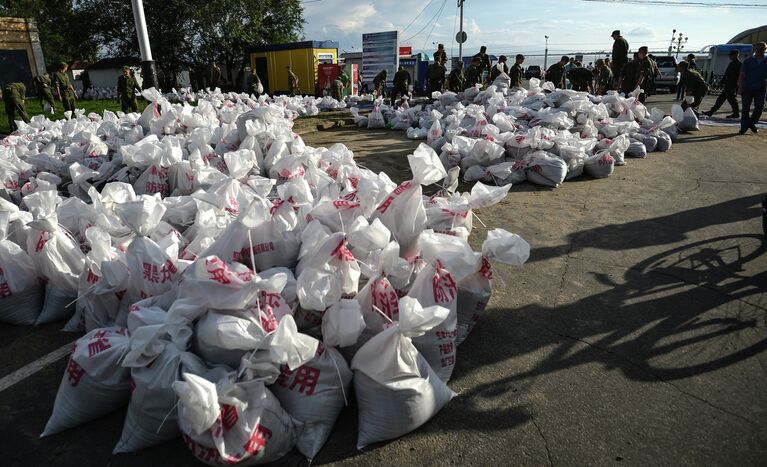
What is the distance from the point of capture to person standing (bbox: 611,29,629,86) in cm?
1084

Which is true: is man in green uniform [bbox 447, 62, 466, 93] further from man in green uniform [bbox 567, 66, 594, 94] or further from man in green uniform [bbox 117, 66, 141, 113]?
man in green uniform [bbox 117, 66, 141, 113]

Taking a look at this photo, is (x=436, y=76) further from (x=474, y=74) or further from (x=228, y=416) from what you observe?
(x=228, y=416)

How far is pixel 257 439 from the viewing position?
1.71m

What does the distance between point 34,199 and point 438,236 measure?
2770 millimetres

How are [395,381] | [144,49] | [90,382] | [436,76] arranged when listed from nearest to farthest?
[395,381]
[90,382]
[144,49]
[436,76]

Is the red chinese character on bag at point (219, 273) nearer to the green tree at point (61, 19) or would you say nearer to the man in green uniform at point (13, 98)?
the man in green uniform at point (13, 98)

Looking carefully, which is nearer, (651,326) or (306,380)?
(306,380)

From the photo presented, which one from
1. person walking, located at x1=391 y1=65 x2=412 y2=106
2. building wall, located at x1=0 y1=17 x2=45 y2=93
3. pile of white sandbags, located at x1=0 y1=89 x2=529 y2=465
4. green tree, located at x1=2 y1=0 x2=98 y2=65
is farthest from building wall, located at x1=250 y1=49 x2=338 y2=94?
pile of white sandbags, located at x1=0 y1=89 x2=529 y2=465

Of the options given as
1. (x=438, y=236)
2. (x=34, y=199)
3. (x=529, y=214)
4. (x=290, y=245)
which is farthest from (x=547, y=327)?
(x=34, y=199)

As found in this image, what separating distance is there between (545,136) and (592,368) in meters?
4.46

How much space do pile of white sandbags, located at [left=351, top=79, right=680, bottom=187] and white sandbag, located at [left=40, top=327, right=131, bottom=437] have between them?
478 centimetres

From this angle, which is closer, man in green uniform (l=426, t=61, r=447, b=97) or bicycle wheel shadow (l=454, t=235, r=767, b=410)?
bicycle wheel shadow (l=454, t=235, r=767, b=410)

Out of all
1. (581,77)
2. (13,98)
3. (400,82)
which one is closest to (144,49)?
(13,98)

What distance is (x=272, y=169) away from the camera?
14.8 ft
